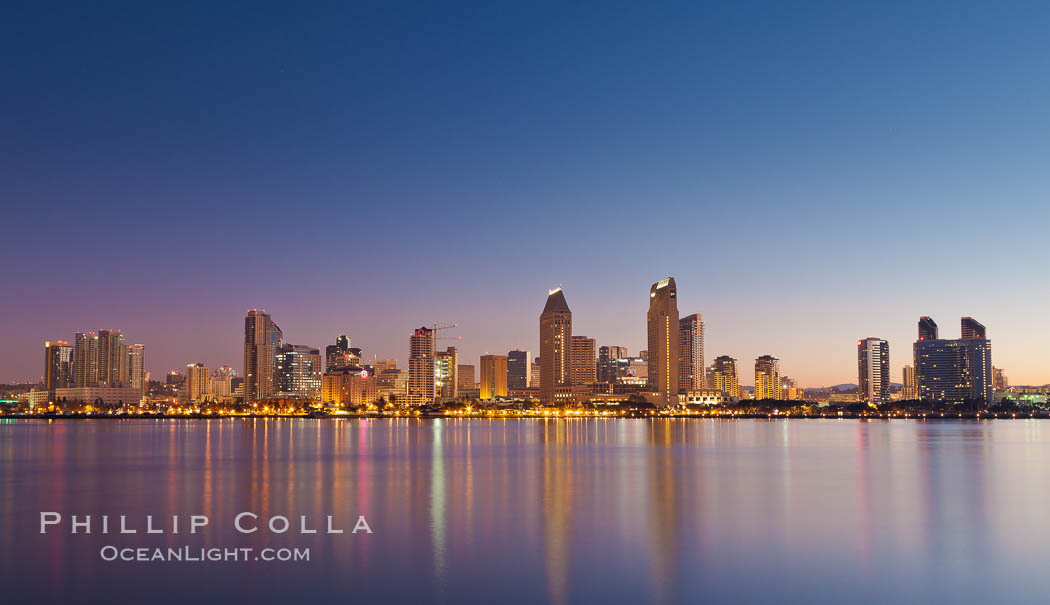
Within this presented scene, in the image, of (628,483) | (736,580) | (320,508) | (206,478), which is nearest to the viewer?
(736,580)

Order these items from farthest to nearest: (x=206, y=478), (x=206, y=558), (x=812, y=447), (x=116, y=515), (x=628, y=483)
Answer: (x=812, y=447)
(x=206, y=478)
(x=628, y=483)
(x=116, y=515)
(x=206, y=558)

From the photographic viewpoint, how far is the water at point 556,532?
1961 cm

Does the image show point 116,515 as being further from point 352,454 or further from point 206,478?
point 352,454

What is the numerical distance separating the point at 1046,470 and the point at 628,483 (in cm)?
2846

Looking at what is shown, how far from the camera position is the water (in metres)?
19.6

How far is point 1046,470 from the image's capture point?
2067 inches

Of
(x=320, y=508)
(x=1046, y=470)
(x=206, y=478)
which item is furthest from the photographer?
(x=1046, y=470)

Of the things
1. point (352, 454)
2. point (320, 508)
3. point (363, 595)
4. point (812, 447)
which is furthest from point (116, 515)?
point (812, 447)

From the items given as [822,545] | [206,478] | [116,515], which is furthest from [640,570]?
[206,478]

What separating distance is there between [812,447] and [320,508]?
57.8 meters

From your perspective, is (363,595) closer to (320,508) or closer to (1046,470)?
(320,508)

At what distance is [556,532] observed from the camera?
1080 inches

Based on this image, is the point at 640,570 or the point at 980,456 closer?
the point at 640,570

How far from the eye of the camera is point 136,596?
1830cm
